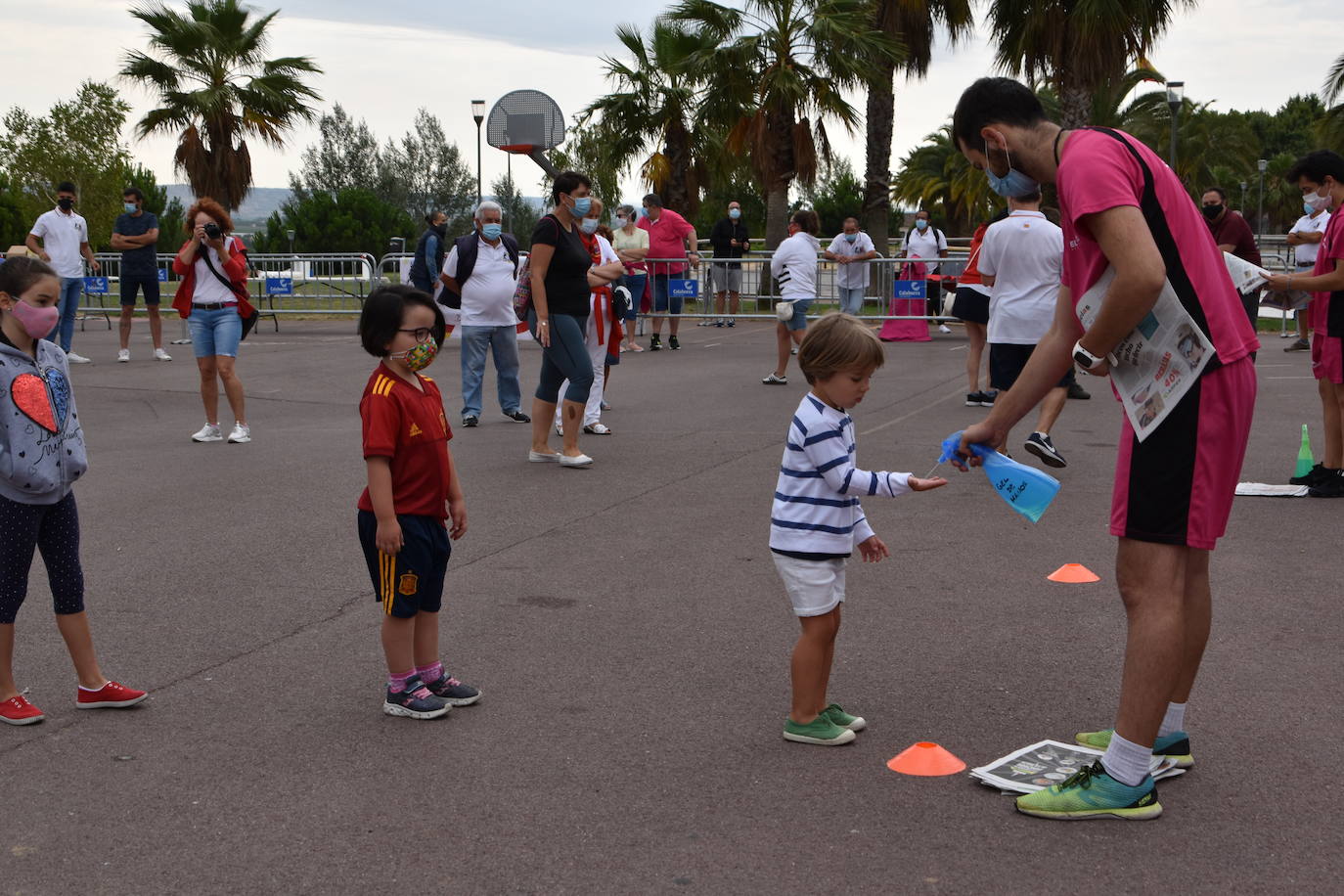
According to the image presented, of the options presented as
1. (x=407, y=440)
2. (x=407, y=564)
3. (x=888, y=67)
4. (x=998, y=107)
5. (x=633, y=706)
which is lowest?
(x=633, y=706)

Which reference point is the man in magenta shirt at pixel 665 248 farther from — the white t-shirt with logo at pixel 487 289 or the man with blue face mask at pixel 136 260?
the white t-shirt with logo at pixel 487 289

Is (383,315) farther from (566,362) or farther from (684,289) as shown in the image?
(684,289)

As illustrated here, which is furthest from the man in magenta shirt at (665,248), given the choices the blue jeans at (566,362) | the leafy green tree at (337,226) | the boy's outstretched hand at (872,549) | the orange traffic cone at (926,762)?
the leafy green tree at (337,226)

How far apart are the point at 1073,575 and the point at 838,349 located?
2584 mm

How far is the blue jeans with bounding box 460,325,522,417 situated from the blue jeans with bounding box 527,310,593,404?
2134 mm

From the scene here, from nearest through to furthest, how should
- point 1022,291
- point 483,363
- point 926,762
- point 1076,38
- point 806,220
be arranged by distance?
1. point 926,762
2. point 1022,291
3. point 483,363
4. point 806,220
5. point 1076,38

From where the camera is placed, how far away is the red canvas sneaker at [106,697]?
440 cm

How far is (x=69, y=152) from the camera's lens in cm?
4316

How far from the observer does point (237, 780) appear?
3.83 metres

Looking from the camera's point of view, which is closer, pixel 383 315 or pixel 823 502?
pixel 823 502

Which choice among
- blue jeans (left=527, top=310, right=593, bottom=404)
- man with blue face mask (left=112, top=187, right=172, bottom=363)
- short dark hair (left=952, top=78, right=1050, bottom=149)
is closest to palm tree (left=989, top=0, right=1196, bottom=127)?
man with blue face mask (left=112, top=187, right=172, bottom=363)

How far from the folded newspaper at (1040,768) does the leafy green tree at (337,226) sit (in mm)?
55315

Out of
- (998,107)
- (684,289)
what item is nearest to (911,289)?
(684,289)

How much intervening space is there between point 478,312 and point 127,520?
13.9 feet
